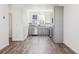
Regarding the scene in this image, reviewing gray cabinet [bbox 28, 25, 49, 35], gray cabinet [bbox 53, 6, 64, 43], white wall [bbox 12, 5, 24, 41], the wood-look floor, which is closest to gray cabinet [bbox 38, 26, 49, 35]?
gray cabinet [bbox 28, 25, 49, 35]

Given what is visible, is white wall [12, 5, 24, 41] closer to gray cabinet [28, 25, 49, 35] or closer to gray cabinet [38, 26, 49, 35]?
gray cabinet [28, 25, 49, 35]

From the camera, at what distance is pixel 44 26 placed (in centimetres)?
1228

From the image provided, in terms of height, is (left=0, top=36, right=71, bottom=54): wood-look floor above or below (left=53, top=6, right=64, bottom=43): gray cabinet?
below

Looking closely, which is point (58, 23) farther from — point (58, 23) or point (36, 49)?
point (36, 49)

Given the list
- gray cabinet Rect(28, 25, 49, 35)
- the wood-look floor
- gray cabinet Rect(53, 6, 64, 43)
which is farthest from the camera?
gray cabinet Rect(28, 25, 49, 35)

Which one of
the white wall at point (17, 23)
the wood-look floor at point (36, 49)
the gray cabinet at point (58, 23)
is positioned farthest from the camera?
the white wall at point (17, 23)

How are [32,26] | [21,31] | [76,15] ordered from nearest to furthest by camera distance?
[76,15], [21,31], [32,26]

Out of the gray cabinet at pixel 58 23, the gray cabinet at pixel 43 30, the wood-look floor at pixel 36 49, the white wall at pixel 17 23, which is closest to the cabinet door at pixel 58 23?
the gray cabinet at pixel 58 23

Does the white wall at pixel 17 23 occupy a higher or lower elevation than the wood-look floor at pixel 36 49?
higher

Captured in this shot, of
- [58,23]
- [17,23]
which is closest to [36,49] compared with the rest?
[58,23]

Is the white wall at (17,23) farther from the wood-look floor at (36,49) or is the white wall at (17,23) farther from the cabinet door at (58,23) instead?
the cabinet door at (58,23)
